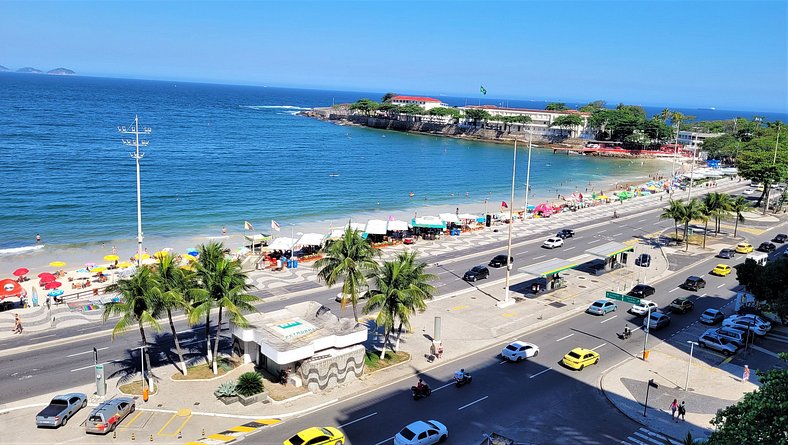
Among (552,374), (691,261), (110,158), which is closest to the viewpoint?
(552,374)

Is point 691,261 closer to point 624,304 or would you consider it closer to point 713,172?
point 624,304

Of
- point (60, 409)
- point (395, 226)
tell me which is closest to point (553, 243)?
point (395, 226)

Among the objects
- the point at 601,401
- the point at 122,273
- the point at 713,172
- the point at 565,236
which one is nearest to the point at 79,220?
the point at 122,273

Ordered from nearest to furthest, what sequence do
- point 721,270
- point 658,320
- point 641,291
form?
point 658,320 → point 641,291 → point 721,270

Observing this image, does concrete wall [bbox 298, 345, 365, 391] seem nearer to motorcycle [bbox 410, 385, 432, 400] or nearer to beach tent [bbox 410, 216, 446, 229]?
motorcycle [bbox 410, 385, 432, 400]

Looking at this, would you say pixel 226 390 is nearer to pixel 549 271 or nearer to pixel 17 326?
pixel 17 326

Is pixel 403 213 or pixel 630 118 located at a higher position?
pixel 630 118
